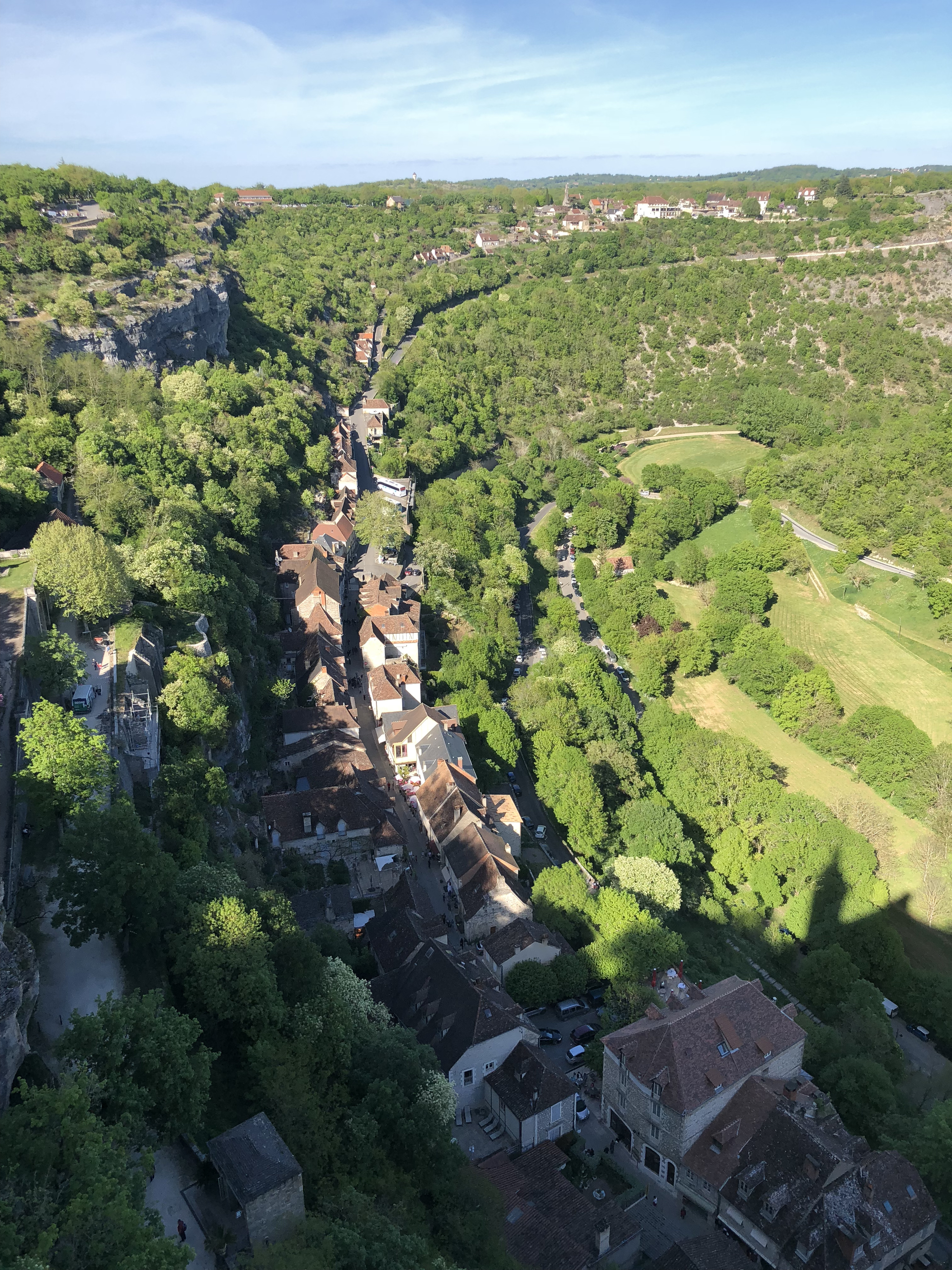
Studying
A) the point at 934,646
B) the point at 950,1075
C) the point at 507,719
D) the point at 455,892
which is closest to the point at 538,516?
the point at 934,646

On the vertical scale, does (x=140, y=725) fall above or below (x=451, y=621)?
above

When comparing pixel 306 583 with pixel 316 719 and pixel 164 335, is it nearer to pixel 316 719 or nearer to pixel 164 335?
pixel 316 719

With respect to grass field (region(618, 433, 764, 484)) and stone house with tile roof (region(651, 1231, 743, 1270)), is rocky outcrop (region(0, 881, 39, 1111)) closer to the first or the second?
stone house with tile roof (region(651, 1231, 743, 1270))

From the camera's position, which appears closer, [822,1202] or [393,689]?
[822,1202]

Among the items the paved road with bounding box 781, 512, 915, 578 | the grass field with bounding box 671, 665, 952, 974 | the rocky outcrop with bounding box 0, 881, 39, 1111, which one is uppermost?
the rocky outcrop with bounding box 0, 881, 39, 1111

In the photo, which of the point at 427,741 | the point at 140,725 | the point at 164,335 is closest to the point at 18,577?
the point at 140,725

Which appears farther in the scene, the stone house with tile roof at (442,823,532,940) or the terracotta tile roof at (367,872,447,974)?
the stone house with tile roof at (442,823,532,940)

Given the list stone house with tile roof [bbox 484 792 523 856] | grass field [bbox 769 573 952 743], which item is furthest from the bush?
grass field [bbox 769 573 952 743]
